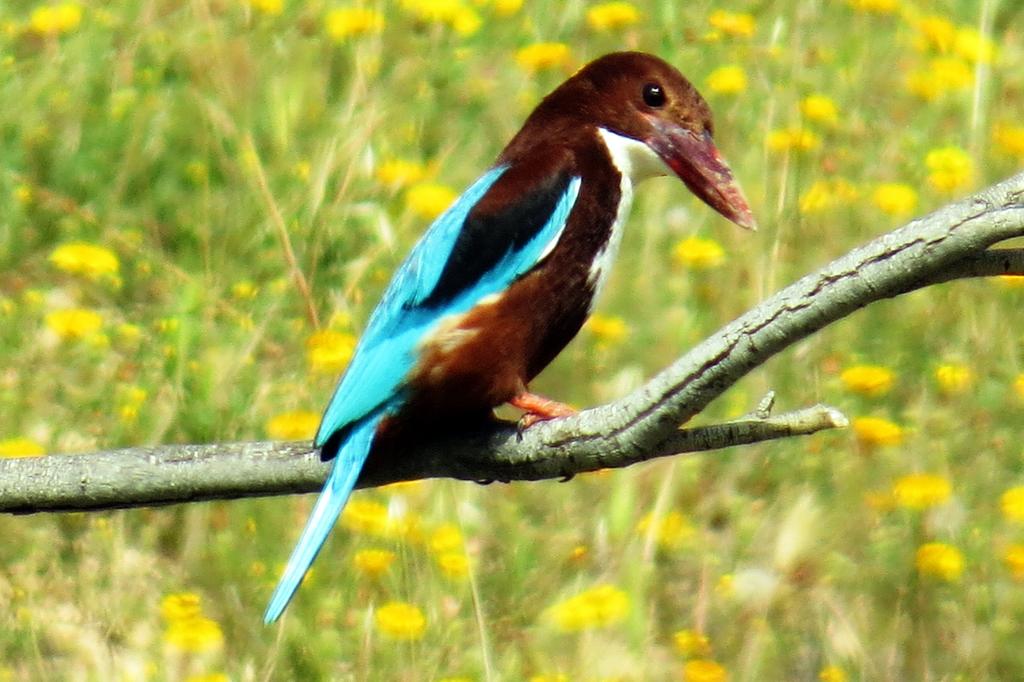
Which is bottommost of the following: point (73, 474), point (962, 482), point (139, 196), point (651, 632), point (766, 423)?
point (139, 196)

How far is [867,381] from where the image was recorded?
375 cm

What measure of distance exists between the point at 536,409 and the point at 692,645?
698 mm

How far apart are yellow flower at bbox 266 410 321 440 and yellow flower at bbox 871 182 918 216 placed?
58.9 inches

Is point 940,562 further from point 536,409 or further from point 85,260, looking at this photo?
point 85,260

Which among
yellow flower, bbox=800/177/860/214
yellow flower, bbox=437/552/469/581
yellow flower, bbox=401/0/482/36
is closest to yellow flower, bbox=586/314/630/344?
yellow flower, bbox=800/177/860/214

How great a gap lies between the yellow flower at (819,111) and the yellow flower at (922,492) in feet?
4.25

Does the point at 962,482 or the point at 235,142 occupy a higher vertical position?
the point at 962,482

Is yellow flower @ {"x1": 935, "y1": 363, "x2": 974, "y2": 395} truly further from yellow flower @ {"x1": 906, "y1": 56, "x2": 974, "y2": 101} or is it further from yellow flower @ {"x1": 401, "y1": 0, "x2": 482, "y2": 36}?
yellow flower @ {"x1": 401, "y1": 0, "x2": 482, "y2": 36}

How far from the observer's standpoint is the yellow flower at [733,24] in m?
4.80

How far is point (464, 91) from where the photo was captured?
4.96 meters

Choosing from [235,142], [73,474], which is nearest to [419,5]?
[235,142]

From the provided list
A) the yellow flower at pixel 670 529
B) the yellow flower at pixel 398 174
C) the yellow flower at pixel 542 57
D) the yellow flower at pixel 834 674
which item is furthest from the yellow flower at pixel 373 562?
the yellow flower at pixel 542 57

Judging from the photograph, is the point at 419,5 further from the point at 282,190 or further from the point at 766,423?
the point at 766,423

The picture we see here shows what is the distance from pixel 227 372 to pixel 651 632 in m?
1.05
